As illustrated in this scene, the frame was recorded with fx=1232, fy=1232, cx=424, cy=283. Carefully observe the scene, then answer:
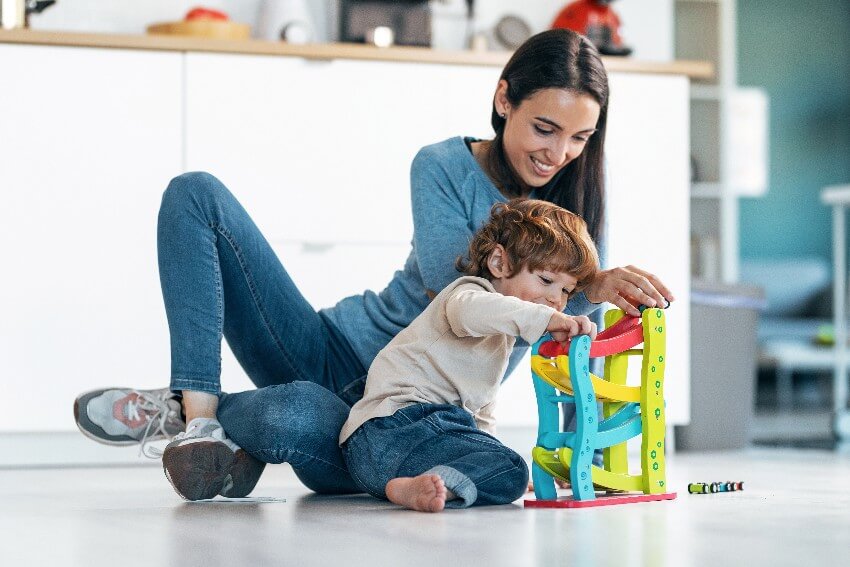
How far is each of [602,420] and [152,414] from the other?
0.73 m

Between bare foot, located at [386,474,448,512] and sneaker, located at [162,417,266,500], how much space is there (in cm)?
28

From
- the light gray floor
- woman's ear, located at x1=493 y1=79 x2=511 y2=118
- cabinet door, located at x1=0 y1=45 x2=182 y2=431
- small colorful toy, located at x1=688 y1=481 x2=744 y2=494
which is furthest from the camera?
cabinet door, located at x1=0 y1=45 x2=182 y2=431

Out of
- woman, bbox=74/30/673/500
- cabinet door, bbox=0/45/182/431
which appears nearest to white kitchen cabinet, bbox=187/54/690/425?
cabinet door, bbox=0/45/182/431

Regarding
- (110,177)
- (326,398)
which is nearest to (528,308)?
(326,398)

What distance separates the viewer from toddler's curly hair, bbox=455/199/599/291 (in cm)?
184

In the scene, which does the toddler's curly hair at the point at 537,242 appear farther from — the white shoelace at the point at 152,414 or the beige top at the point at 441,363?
the white shoelace at the point at 152,414

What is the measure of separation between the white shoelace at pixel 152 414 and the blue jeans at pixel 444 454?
0.34 m

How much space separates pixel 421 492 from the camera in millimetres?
1718

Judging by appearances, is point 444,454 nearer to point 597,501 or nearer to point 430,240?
point 597,501

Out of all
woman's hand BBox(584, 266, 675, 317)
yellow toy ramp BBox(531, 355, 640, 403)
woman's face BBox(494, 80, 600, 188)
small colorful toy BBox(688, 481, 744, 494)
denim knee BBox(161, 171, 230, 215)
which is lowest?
small colorful toy BBox(688, 481, 744, 494)

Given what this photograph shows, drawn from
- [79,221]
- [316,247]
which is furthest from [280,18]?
[79,221]

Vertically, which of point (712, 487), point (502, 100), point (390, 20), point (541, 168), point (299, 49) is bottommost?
point (712, 487)

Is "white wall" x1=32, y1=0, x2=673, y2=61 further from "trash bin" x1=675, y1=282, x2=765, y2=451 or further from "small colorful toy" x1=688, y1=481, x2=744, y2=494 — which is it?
"small colorful toy" x1=688, y1=481, x2=744, y2=494

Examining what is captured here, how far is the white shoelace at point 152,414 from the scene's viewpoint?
1.99m
